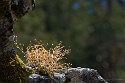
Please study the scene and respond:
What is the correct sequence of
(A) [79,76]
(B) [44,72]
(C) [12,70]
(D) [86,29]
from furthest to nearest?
(D) [86,29], (A) [79,76], (B) [44,72], (C) [12,70]

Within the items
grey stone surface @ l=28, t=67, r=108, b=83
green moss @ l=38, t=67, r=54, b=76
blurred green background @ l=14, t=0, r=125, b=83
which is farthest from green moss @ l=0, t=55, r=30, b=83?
blurred green background @ l=14, t=0, r=125, b=83

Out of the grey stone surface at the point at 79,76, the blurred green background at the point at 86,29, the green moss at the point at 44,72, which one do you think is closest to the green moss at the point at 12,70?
the green moss at the point at 44,72

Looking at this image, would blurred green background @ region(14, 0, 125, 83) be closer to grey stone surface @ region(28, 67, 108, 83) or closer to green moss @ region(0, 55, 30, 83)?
grey stone surface @ region(28, 67, 108, 83)

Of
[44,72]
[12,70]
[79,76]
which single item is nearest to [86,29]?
[79,76]

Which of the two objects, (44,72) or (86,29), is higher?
(86,29)

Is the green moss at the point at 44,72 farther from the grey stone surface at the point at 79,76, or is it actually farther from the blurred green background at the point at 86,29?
the blurred green background at the point at 86,29

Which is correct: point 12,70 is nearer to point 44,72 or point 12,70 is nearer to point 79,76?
point 44,72

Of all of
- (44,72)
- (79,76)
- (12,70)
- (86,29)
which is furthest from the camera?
(86,29)
